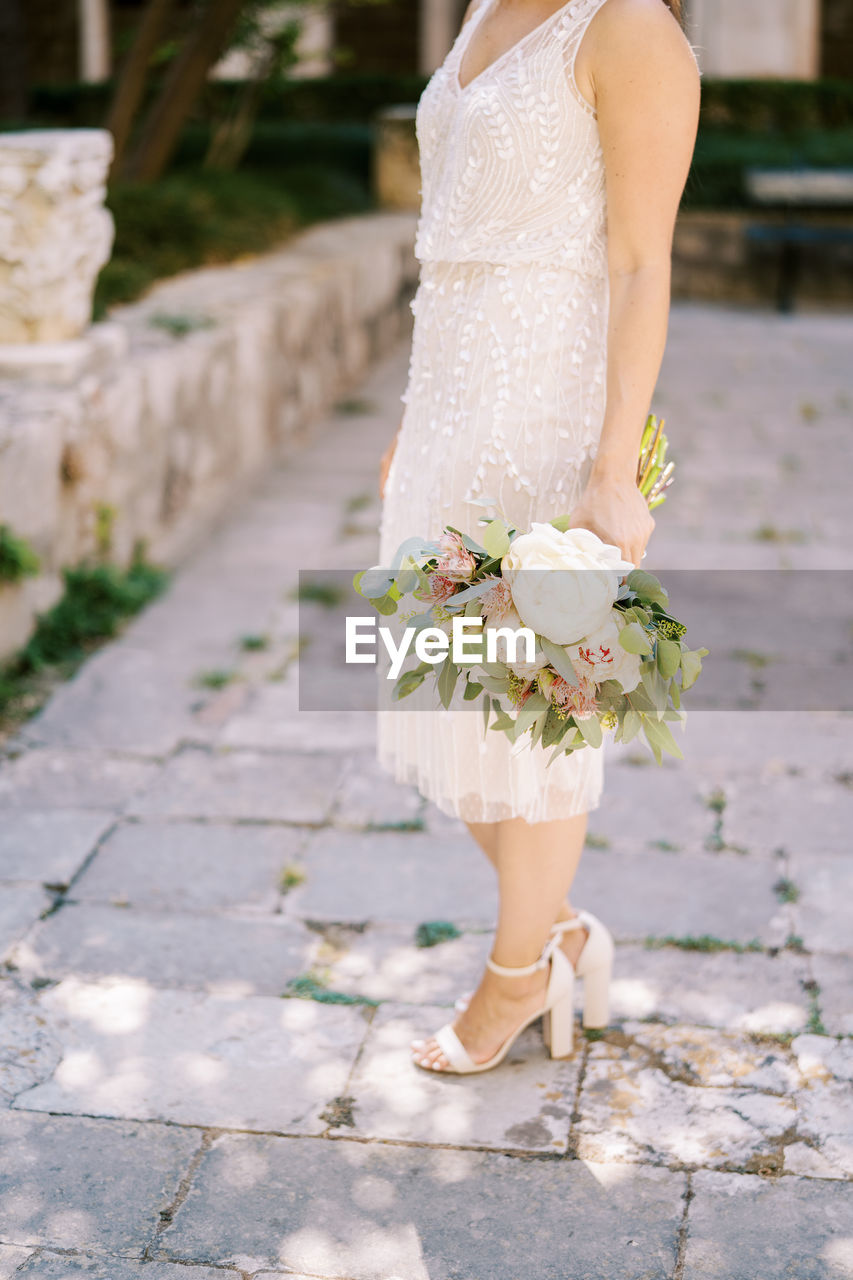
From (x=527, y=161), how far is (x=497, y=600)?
653 millimetres

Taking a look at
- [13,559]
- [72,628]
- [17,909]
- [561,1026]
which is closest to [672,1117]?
[561,1026]

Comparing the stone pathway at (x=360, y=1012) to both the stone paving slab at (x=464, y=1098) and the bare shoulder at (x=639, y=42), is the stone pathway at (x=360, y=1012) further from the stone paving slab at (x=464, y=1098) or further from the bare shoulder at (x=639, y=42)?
the bare shoulder at (x=639, y=42)

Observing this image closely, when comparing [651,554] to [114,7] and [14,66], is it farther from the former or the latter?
[114,7]

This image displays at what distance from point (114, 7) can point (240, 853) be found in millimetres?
17269

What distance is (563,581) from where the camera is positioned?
5.53 ft

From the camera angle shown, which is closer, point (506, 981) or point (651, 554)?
point (506, 981)

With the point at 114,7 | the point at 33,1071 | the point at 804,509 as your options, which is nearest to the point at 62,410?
the point at 33,1071

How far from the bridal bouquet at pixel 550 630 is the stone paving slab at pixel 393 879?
3.65 ft

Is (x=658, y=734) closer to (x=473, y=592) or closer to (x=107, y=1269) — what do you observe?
(x=473, y=592)

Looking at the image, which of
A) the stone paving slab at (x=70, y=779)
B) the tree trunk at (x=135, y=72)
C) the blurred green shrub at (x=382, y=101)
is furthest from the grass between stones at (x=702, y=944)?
the blurred green shrub at (x=382, y=101)

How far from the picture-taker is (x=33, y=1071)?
2344 millimetres

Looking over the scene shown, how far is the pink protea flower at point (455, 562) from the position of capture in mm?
1801

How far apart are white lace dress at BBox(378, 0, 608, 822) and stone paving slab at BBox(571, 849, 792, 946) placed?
706 mm

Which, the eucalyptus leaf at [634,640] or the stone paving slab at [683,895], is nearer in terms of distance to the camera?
the eucalyptus leaf at [634,640]
